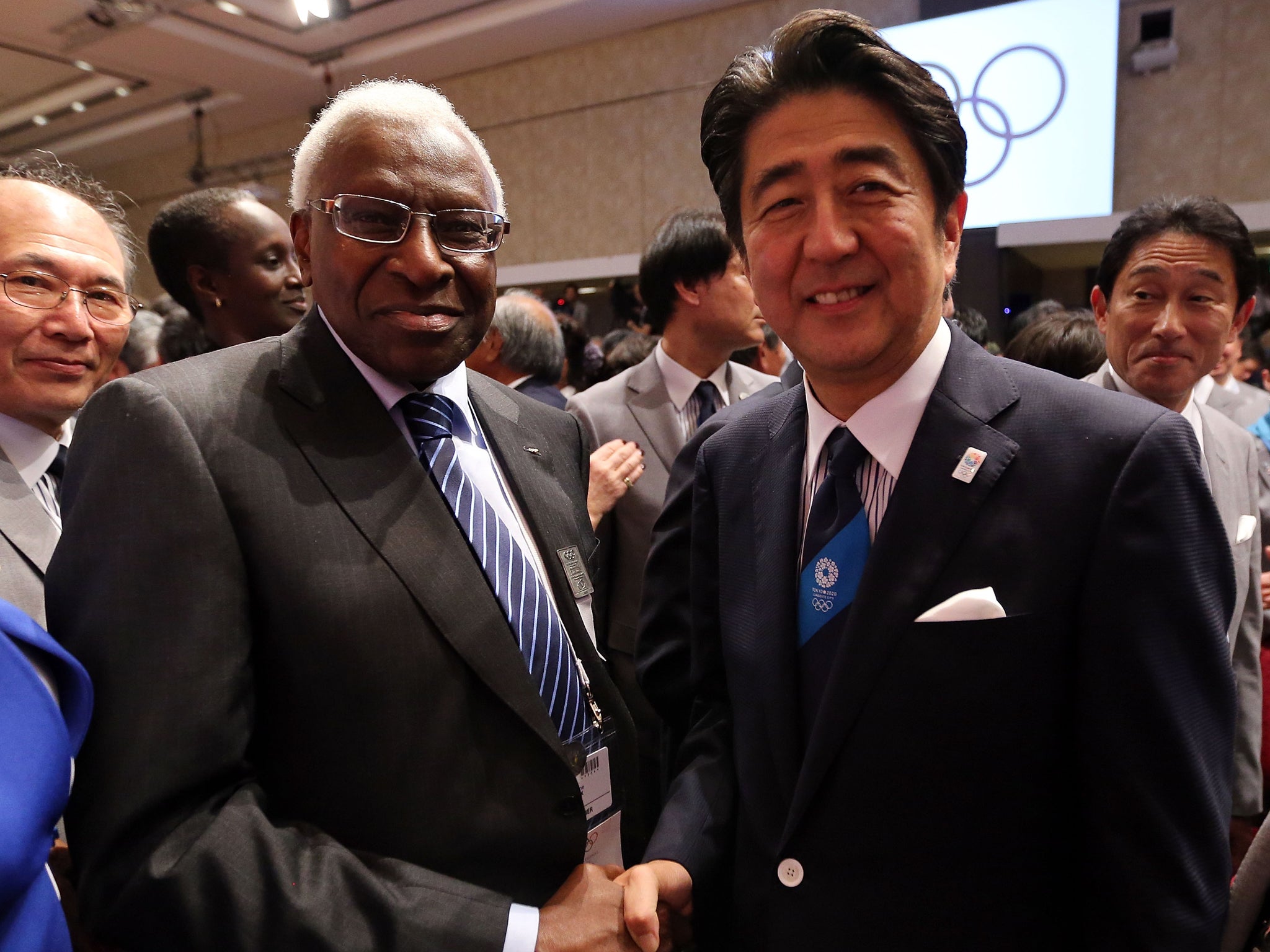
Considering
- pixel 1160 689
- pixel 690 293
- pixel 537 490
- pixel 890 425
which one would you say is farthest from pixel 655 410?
pixel 1160 689

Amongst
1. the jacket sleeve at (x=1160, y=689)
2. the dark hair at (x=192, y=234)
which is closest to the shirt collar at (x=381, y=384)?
the jacket sleeve at (x=1160, y=689)

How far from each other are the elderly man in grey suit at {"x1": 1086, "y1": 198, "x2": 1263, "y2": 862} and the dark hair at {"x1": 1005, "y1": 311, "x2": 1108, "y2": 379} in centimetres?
48

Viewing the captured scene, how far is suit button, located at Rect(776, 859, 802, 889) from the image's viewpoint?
3.73 feet

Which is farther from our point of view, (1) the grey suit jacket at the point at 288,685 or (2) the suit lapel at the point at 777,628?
(2) the suit lapel at the point at 777,628

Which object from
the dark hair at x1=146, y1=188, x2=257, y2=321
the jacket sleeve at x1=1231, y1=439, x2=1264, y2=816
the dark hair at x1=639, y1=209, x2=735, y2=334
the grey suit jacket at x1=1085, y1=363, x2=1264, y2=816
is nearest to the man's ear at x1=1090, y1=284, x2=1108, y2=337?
the grey suit jacket at x1=1085, y1=363, x2=1264, y2=816

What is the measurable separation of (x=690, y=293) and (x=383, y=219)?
5.53 ft

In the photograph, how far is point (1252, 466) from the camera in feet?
7.33

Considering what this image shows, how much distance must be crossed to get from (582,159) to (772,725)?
8.85m

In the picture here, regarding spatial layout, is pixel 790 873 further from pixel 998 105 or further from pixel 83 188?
pixel 998 105

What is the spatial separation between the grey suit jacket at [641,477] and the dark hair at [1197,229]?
1.37 metres

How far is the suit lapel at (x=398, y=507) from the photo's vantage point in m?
1.11

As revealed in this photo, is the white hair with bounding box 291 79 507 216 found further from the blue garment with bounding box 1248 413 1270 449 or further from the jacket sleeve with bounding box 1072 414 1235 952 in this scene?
the blue garment with bounding box 1248 413 1270 449

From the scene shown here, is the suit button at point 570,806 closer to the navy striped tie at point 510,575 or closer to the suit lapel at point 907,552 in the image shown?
the navy striped tie at point 510,575

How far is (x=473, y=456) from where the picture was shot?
4.53 feet
